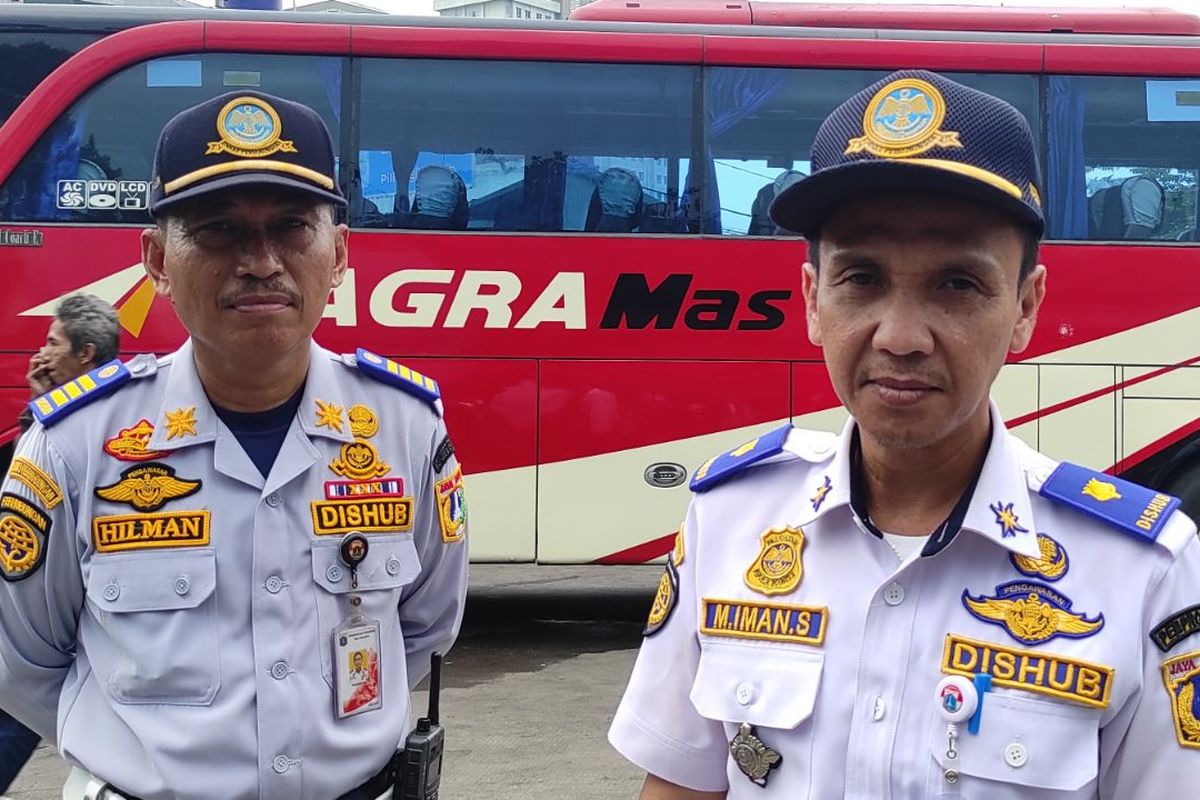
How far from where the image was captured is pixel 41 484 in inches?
83.2

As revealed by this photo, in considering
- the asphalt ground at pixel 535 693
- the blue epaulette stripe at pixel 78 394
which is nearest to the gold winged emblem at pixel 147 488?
the blue epaulette stripe at pixel 78 394

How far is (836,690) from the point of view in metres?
1.45

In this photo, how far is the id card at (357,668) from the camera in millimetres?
2109

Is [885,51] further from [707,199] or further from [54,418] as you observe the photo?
[54,418]

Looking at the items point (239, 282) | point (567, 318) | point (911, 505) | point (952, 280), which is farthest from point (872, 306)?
point (567, 318)

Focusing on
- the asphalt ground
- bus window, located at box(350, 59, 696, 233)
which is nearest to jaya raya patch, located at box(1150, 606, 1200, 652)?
the asphalt ground

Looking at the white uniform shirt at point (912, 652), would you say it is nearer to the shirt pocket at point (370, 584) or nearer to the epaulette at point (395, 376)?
the shirt pocket at point (370, 584)

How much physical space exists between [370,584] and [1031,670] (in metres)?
1.16

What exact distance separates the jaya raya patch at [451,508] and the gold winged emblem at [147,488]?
459mm

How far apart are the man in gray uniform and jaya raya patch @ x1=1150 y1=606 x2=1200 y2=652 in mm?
1252

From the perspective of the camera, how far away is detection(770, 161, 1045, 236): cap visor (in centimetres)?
138

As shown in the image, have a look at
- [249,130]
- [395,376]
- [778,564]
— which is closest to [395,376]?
[395,376]

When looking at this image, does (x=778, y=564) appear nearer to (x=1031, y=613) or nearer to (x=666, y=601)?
(x=666, y=601)

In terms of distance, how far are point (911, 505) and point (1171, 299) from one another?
636 centimetres
